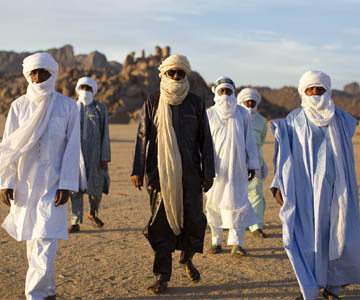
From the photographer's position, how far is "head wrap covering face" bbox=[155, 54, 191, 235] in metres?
4.96

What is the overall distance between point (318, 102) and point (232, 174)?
182cm

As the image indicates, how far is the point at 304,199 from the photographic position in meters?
4.76

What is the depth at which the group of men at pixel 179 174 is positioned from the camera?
4.49m

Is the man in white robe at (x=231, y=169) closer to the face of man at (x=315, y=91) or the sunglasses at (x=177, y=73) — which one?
the sunglasses at (x=177, y=73)

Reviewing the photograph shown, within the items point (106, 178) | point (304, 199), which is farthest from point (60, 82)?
point (304, 199)

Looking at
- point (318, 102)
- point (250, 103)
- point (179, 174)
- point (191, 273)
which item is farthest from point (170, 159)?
point (250, 103)

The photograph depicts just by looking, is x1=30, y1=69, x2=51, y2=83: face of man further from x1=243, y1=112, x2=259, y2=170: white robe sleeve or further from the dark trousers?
x1=243, y1=112, x2=259, y2=170: white robe sleeve

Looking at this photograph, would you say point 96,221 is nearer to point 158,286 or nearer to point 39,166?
point 158,286

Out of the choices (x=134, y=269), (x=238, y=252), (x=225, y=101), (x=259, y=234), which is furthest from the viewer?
(x=259, y=234)

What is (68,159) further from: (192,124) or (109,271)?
(109,271)

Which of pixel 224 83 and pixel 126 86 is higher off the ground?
pixel 126 86

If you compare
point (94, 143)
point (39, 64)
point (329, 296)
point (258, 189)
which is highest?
point (39, 64)

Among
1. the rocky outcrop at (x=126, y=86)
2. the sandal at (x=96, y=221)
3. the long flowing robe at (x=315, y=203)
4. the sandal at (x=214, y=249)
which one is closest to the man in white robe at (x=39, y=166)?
the long flowing robe at (x=315, y=203)

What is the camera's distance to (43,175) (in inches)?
178
